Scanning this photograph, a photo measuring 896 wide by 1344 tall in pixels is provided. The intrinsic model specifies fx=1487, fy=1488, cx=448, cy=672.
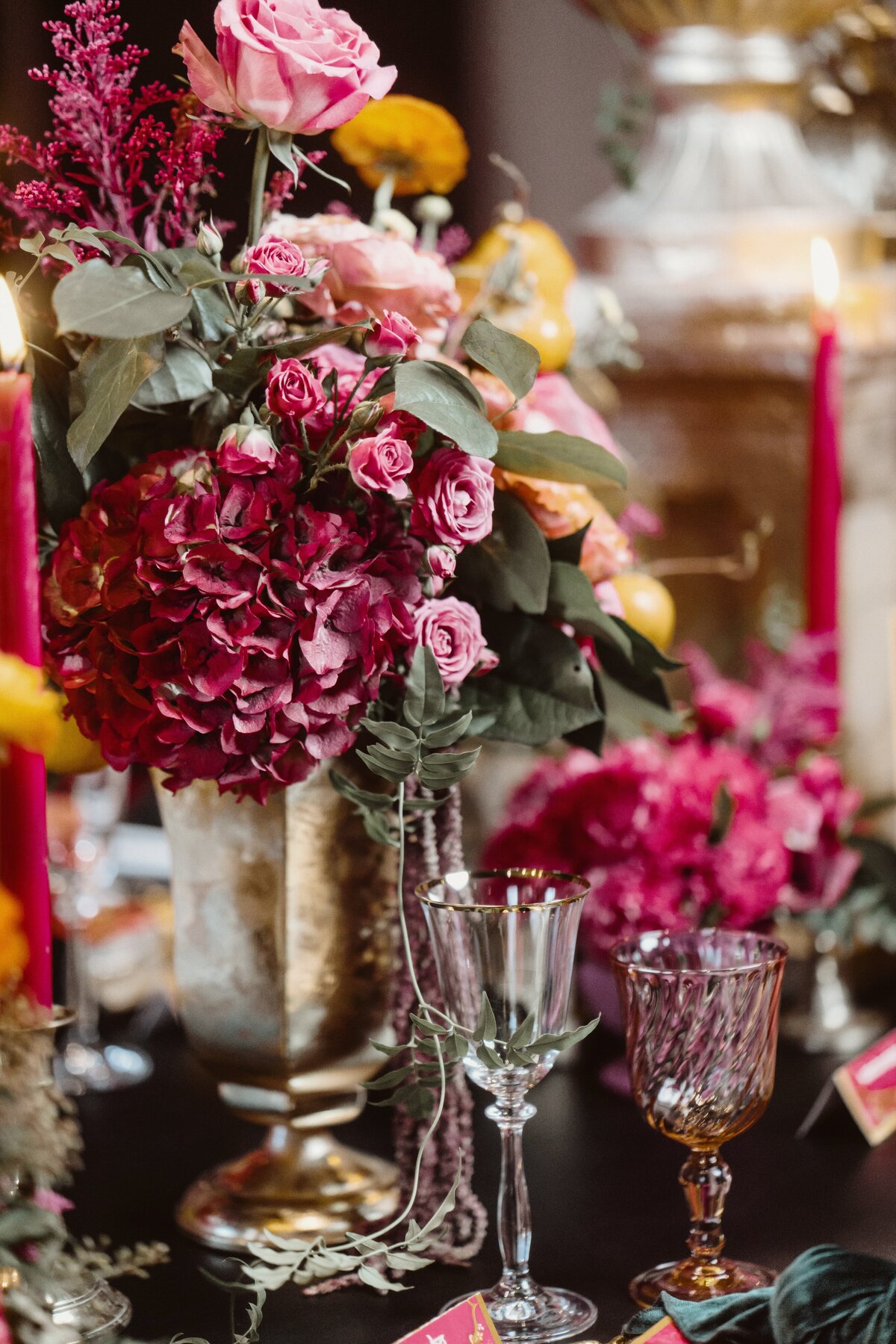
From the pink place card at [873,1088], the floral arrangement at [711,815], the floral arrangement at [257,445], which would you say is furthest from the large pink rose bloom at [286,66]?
the pink place card at [873,1088]

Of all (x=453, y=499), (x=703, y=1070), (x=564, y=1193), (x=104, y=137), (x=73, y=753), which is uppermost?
(x=104, y=137)

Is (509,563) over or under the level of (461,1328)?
over

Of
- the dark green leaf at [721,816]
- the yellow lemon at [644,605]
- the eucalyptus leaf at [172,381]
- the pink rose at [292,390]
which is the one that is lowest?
the dark green leaf at [721,816]

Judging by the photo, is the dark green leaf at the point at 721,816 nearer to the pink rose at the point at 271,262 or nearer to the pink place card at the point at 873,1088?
the pink place card at the point at 873,1088

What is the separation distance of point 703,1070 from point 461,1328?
0.45 ft

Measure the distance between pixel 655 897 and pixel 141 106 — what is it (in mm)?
497

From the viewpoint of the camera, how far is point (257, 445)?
57 centimetres

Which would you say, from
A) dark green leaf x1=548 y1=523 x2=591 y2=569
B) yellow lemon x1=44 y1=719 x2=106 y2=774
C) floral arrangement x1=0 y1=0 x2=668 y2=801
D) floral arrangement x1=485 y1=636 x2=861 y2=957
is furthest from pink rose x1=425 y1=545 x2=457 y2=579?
floral arrangement x1=485 y1=636 x2=861 y2=957

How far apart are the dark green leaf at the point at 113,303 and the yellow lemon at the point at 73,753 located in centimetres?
23

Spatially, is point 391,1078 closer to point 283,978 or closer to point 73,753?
point 283,978

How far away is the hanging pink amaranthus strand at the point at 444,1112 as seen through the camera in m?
0.66

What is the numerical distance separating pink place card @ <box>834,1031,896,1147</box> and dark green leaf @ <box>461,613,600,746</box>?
26 cm

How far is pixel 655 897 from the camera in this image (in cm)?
85

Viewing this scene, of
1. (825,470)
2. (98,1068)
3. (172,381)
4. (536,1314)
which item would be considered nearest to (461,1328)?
(536,1314)
